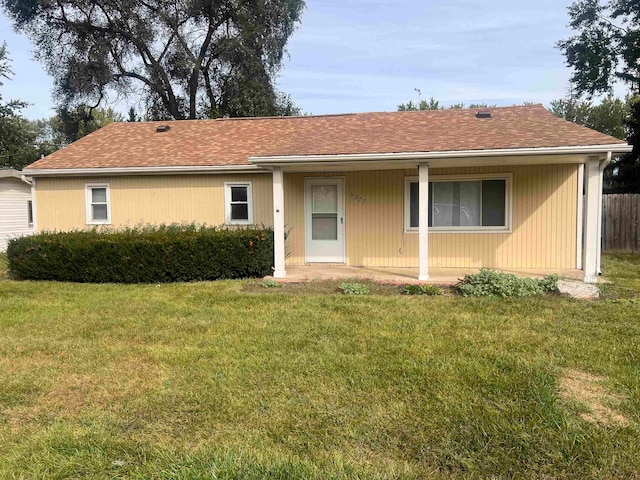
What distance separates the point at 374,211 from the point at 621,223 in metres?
9.03

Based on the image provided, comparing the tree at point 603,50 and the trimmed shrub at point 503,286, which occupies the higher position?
the tree at point 603,50

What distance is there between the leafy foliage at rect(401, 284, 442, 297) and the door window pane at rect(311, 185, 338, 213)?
12.4 ft

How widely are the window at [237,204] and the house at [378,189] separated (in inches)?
1.1

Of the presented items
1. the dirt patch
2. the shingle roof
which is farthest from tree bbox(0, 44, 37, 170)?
the dirt patch

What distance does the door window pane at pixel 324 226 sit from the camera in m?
11.4

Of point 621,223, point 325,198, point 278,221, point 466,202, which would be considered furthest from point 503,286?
point 621,223

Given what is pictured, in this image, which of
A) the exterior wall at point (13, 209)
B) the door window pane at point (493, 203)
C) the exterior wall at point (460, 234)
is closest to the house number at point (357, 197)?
the exterior wall at point (460, 234)

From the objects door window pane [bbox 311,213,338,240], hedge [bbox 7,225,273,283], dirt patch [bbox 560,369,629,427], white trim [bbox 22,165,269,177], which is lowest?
dirt patch [bbox 560,369,629,427]

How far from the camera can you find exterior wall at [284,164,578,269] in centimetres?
1037

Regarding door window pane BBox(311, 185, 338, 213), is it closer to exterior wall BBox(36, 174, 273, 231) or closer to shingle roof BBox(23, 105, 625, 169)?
exterior wall BBox(36, 174, 273, 231)

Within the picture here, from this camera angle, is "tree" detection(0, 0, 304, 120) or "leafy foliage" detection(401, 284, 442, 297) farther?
"tree" detection(0, 0, 304, 120)

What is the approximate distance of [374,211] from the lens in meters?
11.1

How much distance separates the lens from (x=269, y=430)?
3295mm

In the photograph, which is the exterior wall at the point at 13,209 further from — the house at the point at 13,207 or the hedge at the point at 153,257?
the hedge at the point at 153,257
